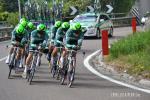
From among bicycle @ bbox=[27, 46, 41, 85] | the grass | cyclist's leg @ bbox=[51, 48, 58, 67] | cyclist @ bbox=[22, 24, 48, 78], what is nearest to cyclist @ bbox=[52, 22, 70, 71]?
cyclist's leg @ bbox=[51, 48, 58, 67]

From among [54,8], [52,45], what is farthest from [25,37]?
[54,8]

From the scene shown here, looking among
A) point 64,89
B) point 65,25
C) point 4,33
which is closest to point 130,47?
point 65,25

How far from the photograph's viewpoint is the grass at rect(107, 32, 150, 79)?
14794mm

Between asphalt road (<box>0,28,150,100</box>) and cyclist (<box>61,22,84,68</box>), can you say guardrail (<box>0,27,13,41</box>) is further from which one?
cyclist (<box>61,22,84,68</box>)

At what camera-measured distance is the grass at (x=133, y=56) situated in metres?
14.8

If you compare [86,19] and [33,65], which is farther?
[86,19]

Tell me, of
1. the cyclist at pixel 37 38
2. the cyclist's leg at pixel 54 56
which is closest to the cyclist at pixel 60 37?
the cyclist's leg at pixel 54 56

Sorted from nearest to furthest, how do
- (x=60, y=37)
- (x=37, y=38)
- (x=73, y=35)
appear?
(x=73, y=35), (x=37, y=38), (x=60, y=37)

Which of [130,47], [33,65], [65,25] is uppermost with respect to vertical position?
[65,25]

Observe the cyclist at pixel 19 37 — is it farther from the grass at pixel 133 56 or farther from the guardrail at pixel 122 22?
the guardrail at pixel 122 22

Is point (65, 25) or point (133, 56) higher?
point (65, 25)

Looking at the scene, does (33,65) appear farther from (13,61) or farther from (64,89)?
(64,89)

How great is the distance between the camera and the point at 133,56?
16.6m

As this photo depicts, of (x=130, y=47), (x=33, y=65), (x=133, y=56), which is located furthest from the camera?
(x=130, y=47)
